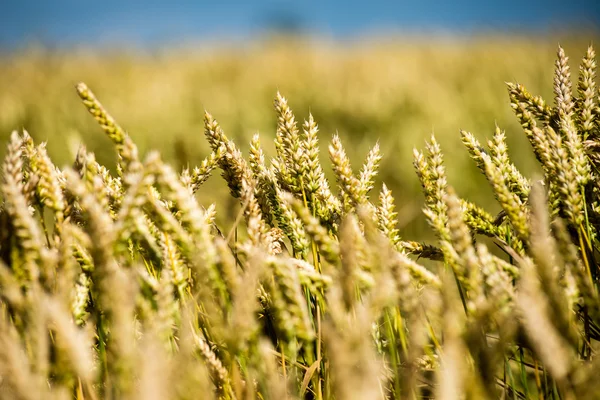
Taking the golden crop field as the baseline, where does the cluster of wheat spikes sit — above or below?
below

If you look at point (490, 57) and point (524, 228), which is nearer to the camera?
point (524, 228)

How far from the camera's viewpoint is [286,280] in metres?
0.59

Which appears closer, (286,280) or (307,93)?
(286,280)

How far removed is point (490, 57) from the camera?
5074 millimetres

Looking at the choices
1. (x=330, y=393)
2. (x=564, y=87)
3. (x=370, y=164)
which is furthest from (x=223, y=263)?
(x=564, y=87)

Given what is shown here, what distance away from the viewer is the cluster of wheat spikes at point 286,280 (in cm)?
48

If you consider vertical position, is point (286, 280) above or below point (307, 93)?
below


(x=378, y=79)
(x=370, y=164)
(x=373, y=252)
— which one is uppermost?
(x=378, y=79)

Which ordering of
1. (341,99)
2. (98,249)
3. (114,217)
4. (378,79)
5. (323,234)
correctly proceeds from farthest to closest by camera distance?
(378,79), (341,99), (114,217), (323,234), (98,249)

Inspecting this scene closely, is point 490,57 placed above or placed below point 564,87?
above

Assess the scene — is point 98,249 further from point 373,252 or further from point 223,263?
point 373,252

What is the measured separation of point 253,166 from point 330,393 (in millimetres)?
422

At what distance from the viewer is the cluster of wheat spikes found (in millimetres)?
484

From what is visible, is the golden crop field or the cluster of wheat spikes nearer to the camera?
the cluster of wheat spikes
